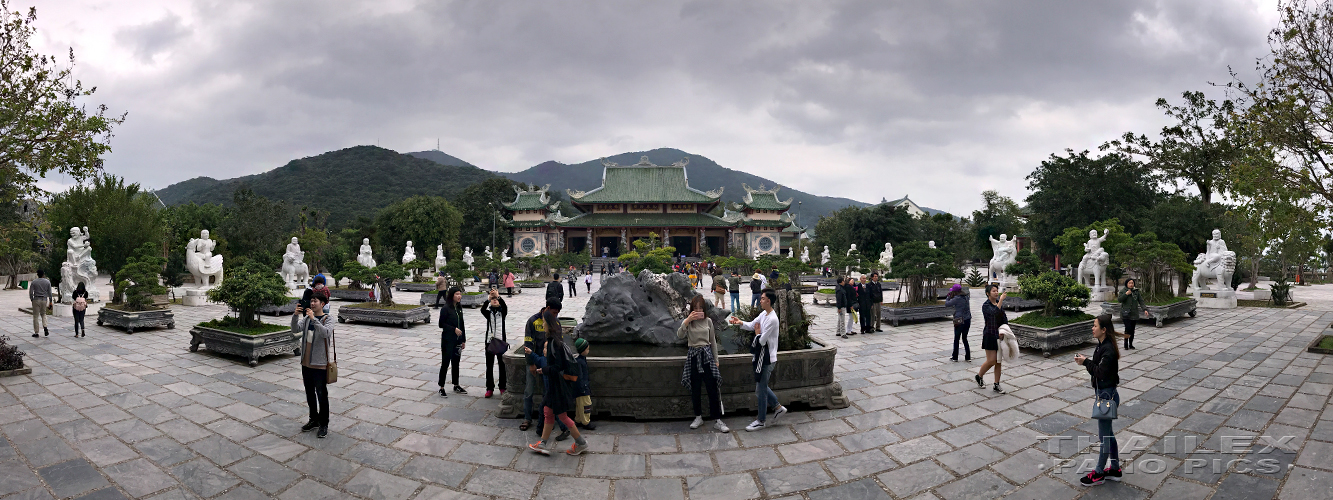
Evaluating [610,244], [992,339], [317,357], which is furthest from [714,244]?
[317,357]

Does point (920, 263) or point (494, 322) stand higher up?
point (920, 263)

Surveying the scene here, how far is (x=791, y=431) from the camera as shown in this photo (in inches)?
189

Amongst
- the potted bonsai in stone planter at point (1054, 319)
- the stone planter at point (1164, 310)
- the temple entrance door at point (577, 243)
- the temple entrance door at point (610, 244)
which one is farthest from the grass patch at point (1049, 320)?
the temple entrance door at point (577, 243)

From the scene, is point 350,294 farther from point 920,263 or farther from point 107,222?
point 920,263

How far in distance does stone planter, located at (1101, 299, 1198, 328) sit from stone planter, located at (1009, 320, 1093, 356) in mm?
2714

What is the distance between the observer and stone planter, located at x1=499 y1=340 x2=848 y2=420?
16.5ft

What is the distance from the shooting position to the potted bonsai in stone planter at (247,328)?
7.36 metres

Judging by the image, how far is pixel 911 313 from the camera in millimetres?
11312

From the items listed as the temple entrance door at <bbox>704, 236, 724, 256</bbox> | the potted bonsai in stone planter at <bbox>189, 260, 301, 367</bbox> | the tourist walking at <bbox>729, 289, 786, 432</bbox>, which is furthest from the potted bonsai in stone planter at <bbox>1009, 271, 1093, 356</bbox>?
the temple entrance door at <bbox>704, 236, 724, 256</bbox>

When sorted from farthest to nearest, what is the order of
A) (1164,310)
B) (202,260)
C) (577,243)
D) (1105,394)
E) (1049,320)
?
(577,243) → (202,260) → (1164,310) → (1049,320) → (1105,394)

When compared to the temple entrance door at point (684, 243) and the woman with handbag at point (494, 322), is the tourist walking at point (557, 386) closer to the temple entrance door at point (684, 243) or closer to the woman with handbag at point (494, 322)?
the woman with handbag at point (494, 322)

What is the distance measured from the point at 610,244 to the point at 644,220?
3.91 m

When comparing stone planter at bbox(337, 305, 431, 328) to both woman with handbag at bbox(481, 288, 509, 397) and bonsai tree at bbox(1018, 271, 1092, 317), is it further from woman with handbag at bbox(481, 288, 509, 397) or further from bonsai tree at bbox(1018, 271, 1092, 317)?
bonsai tree at bbox(1018, 271, 1092, 317)

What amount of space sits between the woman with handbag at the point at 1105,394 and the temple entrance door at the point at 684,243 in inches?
1613
